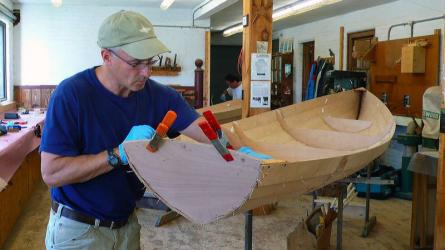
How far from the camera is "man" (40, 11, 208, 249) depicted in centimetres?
157

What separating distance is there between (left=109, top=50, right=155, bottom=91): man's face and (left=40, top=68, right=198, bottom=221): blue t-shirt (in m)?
0.07

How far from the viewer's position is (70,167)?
1.54 m

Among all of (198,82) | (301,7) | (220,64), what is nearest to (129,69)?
(301,7)

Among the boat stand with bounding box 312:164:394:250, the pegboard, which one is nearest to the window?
the pegboard

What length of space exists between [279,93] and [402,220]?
6.27m

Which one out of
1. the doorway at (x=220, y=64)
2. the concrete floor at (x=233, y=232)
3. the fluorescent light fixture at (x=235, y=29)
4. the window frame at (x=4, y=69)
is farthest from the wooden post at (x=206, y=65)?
the doorway at (x=220, y=64)

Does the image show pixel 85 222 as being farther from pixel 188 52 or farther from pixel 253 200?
pixel 188 52

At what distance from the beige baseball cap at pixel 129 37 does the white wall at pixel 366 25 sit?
525 centimetres

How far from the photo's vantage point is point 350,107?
4777mm

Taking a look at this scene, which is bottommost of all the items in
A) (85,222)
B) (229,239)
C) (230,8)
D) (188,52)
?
(229,239)

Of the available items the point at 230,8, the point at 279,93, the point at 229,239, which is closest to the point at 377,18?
the point at 230,8

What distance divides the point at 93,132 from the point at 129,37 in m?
0.34

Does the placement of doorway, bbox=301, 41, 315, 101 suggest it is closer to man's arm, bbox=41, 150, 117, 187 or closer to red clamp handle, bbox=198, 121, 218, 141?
red clamp handle, bbox=198, 121, 218, 141

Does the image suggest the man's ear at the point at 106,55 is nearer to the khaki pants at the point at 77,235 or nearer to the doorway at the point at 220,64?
the khaki pants at the point at 77,235
